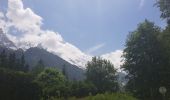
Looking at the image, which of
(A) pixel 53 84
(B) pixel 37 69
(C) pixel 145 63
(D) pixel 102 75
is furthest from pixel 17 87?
(B) pixel 37 69

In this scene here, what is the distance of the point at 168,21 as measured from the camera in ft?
117

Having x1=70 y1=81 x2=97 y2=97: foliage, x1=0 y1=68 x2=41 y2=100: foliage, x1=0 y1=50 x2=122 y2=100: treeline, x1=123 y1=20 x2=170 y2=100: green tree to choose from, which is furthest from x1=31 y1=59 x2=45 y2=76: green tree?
x1=123 y1=20 x2=170 y2=100: green tree

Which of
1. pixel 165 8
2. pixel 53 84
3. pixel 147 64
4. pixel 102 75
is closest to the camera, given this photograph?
pixel 165 8

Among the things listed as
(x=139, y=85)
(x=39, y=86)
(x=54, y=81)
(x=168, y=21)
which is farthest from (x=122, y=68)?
(x=54, y=81)

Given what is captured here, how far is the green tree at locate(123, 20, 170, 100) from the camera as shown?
2249 inches

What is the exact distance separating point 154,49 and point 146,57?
1.87 metres

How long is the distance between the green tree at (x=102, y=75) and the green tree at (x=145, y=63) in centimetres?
4178

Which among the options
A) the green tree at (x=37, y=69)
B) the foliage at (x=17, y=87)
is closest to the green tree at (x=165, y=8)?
the foliage at (x=17, y=87)

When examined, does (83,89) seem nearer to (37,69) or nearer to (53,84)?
(53,84)

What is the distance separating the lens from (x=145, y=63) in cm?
5800

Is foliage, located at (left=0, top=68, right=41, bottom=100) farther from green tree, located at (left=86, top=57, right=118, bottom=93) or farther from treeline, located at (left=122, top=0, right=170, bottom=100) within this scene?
green tree, located at (left=86, top=57, right=118, bottom=93)

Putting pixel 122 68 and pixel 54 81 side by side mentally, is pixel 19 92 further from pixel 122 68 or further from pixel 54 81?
pixel 54 81

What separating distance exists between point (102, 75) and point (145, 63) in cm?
4794

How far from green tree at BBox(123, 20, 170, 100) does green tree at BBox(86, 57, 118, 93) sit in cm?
4178
